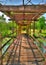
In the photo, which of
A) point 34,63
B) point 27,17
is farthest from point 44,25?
point 34,63

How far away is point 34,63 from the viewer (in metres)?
6.17

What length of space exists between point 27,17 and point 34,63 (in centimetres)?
428

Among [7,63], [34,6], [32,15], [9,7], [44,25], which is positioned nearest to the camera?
[34,6]

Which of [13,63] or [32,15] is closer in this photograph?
[13,63]

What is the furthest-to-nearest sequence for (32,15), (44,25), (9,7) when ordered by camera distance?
(44,25) < (32,15) < (9,7)

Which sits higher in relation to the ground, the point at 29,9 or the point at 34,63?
the point at 29,9

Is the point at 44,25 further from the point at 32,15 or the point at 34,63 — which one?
the point at 34,63

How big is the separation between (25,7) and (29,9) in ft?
0.31

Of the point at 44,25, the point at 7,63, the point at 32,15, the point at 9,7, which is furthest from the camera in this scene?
the point at 44,25

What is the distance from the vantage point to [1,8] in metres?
5.04

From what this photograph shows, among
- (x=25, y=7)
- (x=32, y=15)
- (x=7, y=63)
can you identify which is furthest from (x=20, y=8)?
(x=32, y=15)

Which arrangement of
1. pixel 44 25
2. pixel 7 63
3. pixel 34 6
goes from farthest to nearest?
pixel 44 25 → pixel 7 63 → pixel 34 6

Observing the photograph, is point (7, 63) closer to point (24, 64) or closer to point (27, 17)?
point (24, 64)

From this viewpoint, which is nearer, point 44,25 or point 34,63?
point 34,63
